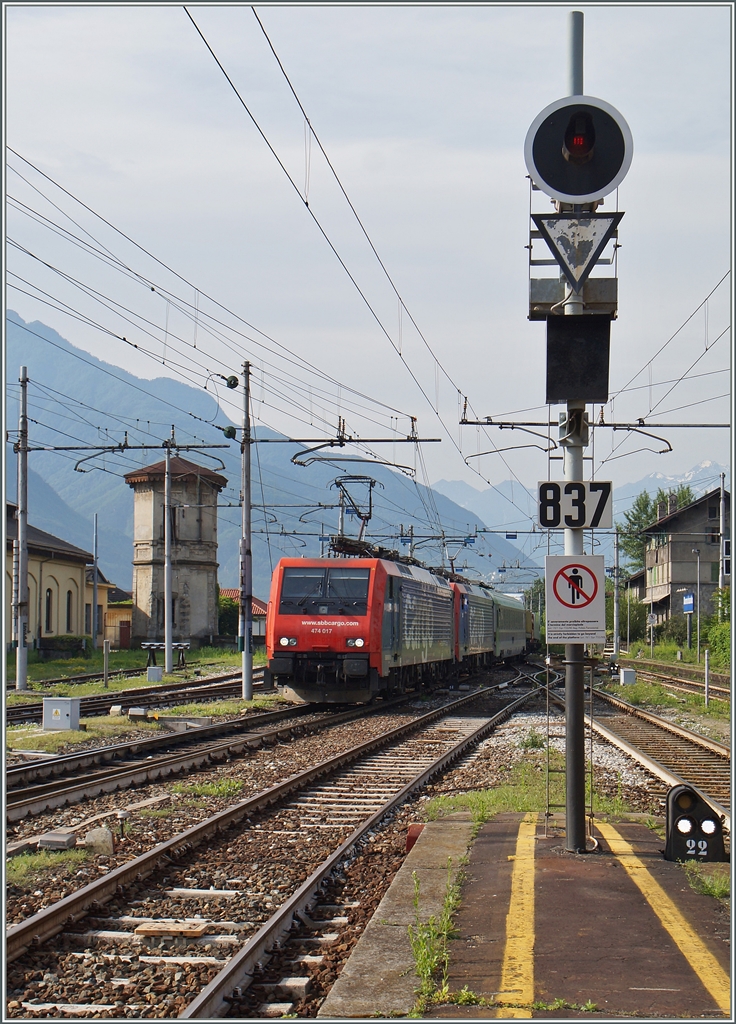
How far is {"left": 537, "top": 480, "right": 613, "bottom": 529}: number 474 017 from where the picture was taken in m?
7.43

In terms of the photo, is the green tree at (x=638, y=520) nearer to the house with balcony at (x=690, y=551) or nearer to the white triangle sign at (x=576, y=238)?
the house with balcony at (x=690, y=551)

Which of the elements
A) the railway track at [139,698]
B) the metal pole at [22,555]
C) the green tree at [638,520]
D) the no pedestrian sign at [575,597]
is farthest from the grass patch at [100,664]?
the green tree at [638,520]

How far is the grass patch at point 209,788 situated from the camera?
440 inches

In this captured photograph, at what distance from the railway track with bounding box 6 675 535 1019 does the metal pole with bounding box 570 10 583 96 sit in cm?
573

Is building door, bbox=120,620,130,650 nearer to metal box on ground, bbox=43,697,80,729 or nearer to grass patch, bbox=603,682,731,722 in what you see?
grass patch, bbox=603,682,731,722

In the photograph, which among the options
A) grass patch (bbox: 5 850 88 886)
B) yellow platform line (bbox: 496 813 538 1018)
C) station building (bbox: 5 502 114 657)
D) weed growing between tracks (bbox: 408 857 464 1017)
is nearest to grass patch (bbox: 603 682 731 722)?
yellow platform line (bbox: 496 813 538 1018)

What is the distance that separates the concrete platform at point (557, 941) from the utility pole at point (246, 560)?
617 inches

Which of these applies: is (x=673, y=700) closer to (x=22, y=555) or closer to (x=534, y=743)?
(x=534, y=743)

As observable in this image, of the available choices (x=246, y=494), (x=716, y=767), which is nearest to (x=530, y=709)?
(x=246, y=494)

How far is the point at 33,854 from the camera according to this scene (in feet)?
27.2

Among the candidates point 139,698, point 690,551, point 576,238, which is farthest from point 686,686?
point 690,551

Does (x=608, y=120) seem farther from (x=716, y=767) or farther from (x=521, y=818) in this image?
Result: (x=716, y=767)

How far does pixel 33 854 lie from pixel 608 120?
22.6 ft

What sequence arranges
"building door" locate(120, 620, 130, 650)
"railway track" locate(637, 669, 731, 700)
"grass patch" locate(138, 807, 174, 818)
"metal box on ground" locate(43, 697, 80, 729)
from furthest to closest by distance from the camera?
"building door" locate(120, 620, 130, 650), "railway track" locate(637, 669, 731, 700), "metal box on ground" locate(43, 697, 80, 729), "grass patch" locate(138, 807, 174, 818)
